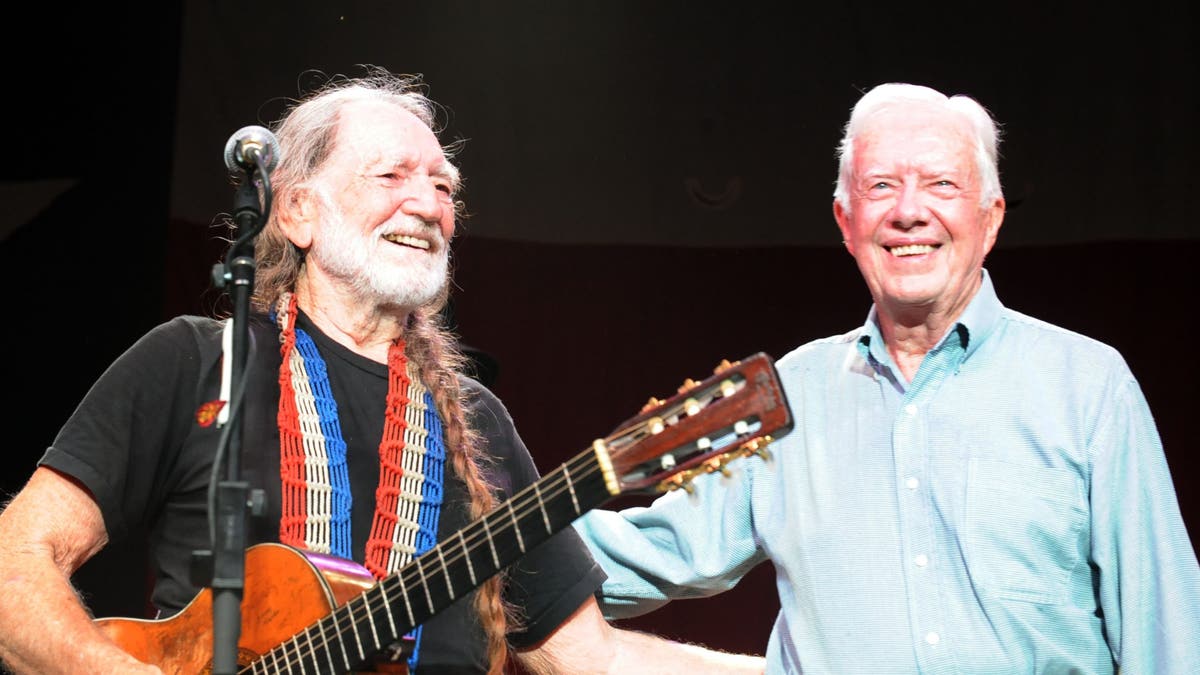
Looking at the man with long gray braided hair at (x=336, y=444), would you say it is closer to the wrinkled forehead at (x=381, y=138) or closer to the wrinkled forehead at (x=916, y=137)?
the wrinkled forehead at (x=381, y=138)

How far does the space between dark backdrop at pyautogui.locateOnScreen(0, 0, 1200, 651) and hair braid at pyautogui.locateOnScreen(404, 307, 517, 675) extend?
1.49 metres

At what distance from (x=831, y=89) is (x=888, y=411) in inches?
84.0

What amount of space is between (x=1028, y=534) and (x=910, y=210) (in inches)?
26.7

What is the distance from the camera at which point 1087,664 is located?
90.3 inches

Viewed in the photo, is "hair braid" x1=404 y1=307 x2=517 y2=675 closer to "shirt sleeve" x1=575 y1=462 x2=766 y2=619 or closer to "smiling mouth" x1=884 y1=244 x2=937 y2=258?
"shirt sleeve" x1=575 y1=462 x2=766 y2=619

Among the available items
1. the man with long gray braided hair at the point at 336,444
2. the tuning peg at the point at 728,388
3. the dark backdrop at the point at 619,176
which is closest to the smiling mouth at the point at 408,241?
the man with long gray braided hair at the point at 336,444

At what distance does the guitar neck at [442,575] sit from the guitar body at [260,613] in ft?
0.13

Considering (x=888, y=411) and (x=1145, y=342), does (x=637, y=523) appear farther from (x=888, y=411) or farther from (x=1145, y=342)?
(x=1145, y=342)

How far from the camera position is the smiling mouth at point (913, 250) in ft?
8.36

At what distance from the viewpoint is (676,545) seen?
2.71m

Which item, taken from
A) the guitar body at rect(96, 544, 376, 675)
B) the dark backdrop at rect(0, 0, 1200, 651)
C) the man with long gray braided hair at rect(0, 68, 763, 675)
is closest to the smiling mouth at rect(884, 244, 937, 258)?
the man with long gray braided hair at rect(0, 68, 763, 675)

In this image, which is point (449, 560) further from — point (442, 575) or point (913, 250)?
point (913, 250)

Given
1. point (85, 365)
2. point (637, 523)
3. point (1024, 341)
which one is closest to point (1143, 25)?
point (1024, 341)

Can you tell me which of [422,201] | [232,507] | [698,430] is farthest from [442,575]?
[422,201]
